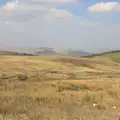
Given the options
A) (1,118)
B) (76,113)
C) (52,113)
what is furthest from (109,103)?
(1,118)

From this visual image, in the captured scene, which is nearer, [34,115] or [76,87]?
[34,115]

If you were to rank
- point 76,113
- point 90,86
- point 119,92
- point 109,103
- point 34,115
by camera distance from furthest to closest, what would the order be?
point 90,86, point 119,92, point 109,103, point 76,113, point 34,115

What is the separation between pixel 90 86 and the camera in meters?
27.5

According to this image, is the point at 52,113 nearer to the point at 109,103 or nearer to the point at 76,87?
the point at 109,103

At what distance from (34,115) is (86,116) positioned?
245 cm

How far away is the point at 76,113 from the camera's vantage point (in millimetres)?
13883

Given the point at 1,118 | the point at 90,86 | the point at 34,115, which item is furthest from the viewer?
the point at 90,86

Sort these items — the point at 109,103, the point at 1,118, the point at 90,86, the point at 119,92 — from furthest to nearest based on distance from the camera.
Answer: the point at 90,86 → the point at 119,92 → the point at 109,103 → the point at 1,118

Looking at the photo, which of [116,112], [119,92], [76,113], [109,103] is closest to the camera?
[76,113]

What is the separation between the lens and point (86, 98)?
19062 mm

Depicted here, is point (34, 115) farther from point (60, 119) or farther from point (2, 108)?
point (2, 108)

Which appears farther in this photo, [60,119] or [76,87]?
[76,87]

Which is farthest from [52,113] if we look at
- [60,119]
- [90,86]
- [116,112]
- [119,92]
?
[90,86]

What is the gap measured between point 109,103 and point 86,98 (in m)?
1.89
